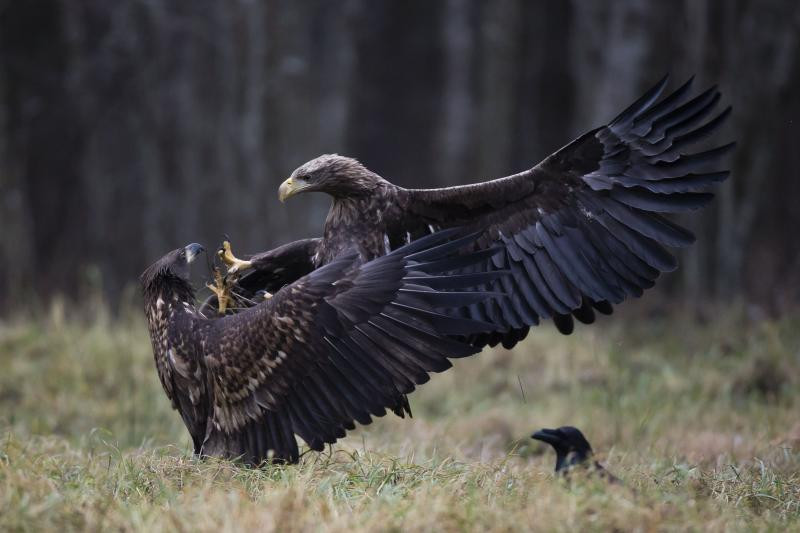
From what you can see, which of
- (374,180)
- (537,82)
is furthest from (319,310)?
(537,82)

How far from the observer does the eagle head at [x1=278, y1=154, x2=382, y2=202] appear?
541 cm

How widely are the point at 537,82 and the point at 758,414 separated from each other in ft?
47.3

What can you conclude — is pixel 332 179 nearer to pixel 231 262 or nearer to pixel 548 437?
pixel 231 262

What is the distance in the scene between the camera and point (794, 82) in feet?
36.2

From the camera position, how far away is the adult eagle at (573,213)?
500 centimetres

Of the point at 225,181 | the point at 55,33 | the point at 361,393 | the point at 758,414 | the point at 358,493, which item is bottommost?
the point at 758,414

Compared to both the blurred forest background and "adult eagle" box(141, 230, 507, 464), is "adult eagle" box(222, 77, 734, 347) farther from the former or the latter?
the blurred forest background

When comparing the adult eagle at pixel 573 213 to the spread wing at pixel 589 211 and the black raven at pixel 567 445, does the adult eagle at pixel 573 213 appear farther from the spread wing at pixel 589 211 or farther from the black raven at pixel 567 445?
the black raven at pixel 567 445

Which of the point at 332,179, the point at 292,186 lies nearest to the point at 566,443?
the point at 332,179

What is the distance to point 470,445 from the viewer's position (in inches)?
265

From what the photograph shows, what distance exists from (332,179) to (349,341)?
3.74 ft

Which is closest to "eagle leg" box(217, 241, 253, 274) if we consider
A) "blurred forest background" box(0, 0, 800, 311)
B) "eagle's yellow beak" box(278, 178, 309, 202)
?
"eagle's yellow beak" box(278, 178, 309, 202)

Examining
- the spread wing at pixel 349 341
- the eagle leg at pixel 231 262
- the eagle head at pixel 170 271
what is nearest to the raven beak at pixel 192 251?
the eagle head at pixel 170 271

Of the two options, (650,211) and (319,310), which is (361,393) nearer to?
(319,310)
